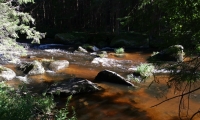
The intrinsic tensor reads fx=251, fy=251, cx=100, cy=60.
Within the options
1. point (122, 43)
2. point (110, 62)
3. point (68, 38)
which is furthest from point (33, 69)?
point (68, 38)

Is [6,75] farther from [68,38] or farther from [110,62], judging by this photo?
[68,38]

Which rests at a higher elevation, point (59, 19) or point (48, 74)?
point (59, 19)

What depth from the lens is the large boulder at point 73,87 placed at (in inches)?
402

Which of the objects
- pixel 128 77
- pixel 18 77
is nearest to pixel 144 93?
pixel 128 77

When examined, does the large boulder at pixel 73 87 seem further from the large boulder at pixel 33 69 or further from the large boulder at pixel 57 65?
the large boulder at pixel 57 65

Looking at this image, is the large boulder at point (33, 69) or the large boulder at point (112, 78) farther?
the large boulder at point (33, 69)

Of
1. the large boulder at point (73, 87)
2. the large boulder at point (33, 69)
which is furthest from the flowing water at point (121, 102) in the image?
the large boulder at point (33, 69)

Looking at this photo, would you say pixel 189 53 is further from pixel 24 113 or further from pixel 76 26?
pixel 76 26

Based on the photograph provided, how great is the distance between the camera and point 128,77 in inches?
507

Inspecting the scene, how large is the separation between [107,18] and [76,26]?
4.58 metres

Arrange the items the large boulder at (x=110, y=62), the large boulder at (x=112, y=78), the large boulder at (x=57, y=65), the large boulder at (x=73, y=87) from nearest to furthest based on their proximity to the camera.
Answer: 1. the large boulder at (x=73, y=87)
2. the large boulder at (x=112, y=78)
3. the large boulder at (x=57, y=65)
4. the large boulder at (x=110, y=62)

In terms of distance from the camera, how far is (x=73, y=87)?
10.5 meters

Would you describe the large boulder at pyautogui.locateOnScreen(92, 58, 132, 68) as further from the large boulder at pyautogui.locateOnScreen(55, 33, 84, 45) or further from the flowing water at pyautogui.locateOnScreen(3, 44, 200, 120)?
the large boulder at pyautogui.locateOnScreen(55, 33, 84, 45)

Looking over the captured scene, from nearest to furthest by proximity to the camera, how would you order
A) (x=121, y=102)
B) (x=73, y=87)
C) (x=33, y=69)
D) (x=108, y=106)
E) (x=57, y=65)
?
(x=108, y=106), (x=121, y=102), (x=73, y=87), (x=33, y=69), (x=57, y=65)
